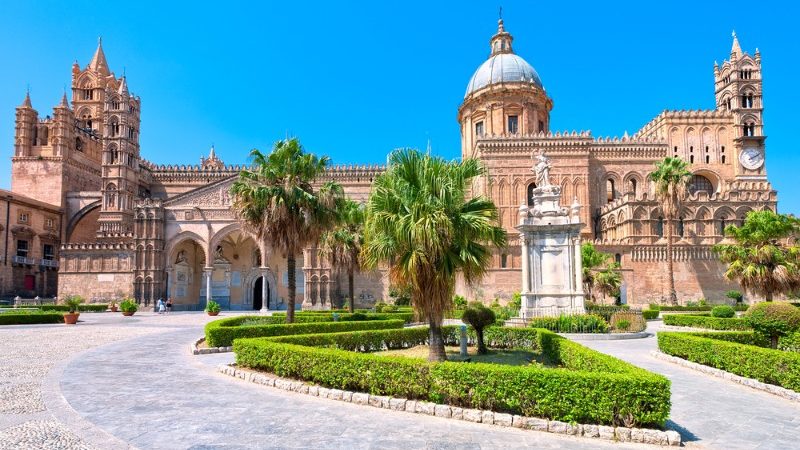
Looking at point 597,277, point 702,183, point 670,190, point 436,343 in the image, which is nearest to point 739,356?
point 436,343

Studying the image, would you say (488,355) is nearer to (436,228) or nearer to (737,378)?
(436,228)

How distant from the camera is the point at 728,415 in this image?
810cm

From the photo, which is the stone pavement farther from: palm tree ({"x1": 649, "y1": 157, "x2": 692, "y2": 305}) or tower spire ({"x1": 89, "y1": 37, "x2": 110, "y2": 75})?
tower spire ({"x1": 89, "y1": 37, "x2": 110, "y2": 75})

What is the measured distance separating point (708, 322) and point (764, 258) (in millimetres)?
7492

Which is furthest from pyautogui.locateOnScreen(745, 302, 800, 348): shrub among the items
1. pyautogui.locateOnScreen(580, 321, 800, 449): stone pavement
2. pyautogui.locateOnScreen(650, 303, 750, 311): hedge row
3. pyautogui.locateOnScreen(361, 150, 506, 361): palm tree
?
pyautogui.locateOnScreen(650, 303, 750, 311): hedge row

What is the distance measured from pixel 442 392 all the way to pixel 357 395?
159 cm

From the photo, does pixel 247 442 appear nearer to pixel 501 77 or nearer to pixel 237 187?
pixel 237 187

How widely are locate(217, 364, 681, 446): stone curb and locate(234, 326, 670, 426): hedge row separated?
162mm

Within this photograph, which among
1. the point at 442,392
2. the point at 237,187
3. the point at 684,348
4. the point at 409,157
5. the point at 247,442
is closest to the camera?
the point at 247,442

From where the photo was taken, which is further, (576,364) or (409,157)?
(409,157)

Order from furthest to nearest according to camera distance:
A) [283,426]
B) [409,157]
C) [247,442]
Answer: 1. [409,157]
2. [283,426]
3. [247,442]

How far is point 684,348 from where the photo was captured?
13477 mm

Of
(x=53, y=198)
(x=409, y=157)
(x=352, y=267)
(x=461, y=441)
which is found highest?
(x=53, y=198)

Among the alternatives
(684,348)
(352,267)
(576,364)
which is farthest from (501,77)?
(576,364)
